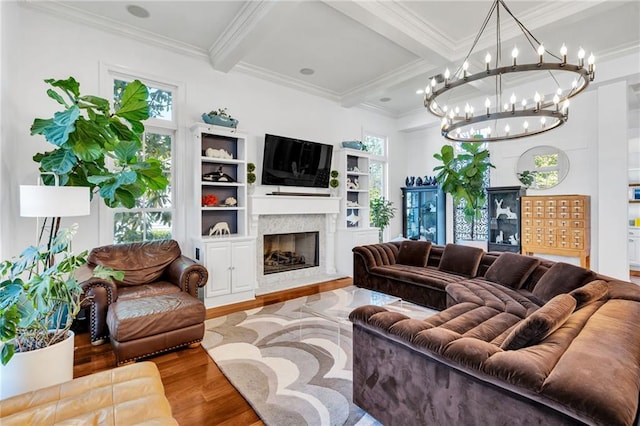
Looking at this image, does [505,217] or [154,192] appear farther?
[505,217]

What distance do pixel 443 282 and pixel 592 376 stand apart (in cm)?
258

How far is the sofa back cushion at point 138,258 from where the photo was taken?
3381 millimetres

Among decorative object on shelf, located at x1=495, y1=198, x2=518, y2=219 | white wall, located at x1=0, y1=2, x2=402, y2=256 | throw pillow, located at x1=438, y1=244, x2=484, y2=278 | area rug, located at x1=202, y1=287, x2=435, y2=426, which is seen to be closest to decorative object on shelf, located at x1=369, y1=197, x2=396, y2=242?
decorative object on shelf, located at x1=495, y1=198, x2=518, y2=219

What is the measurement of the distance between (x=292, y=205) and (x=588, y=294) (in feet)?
12.9

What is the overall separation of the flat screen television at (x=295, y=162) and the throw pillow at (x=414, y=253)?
6.25 feet

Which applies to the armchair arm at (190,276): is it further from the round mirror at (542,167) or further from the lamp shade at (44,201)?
the round mirror at (542,167)

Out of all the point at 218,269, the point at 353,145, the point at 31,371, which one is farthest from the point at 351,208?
the point at 31,371

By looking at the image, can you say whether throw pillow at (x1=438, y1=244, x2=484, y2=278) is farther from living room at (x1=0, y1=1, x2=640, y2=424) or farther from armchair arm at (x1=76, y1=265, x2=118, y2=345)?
armchair arm at (x1=76, y1=265, x2=118, y2=345)

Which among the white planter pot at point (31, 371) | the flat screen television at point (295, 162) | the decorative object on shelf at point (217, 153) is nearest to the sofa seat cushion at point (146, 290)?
the white planter pot at point (31, 371)

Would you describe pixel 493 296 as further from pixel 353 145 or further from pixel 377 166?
pixel 377 166

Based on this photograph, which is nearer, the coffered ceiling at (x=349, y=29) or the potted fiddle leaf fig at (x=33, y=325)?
the potted fiddle leaf fig at (x=33, y=325)

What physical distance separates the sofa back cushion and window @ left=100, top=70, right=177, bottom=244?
1.34ft

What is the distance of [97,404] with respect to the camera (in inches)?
54.6

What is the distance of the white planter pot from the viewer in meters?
1.77
